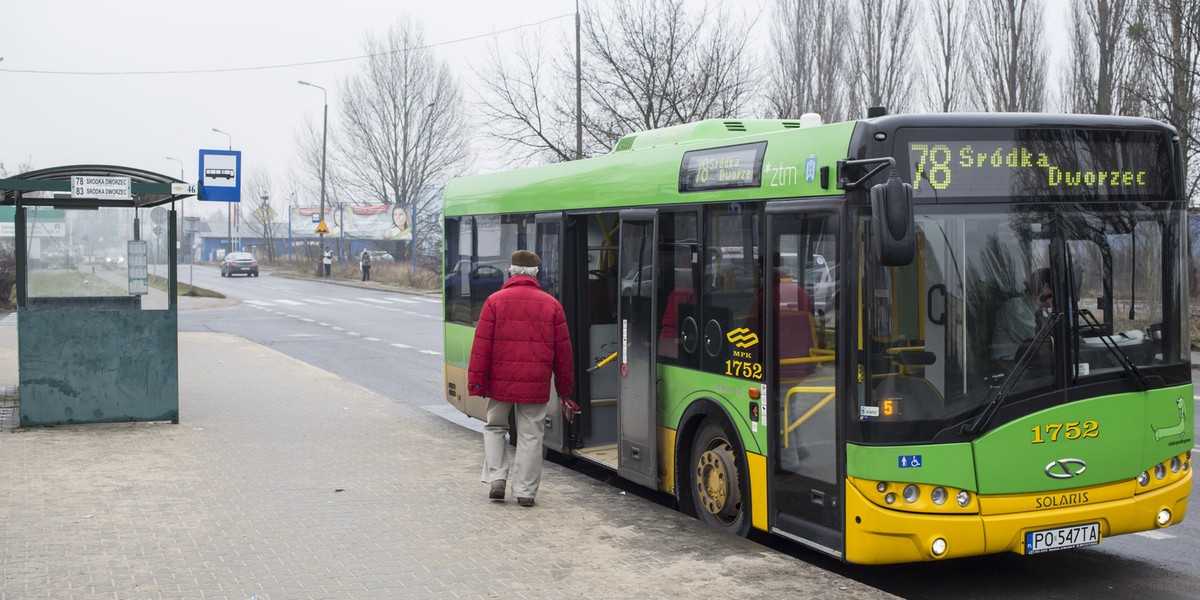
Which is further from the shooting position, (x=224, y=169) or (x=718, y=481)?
(x=224, y=169)

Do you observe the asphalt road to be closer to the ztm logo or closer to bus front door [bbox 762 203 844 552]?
bus front door [bbox 762 203 844 552]

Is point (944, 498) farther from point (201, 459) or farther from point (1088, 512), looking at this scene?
point (201, 459)

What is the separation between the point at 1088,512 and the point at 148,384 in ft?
29.3

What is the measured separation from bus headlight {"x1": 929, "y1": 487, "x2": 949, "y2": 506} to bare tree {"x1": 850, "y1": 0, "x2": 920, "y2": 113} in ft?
118

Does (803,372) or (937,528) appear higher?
(803,372)

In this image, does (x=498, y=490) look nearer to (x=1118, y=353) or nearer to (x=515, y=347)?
(x=515, y=347)

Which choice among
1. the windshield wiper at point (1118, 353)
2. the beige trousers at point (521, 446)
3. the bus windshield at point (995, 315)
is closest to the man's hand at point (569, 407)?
the beige trousers at point (521, 446)

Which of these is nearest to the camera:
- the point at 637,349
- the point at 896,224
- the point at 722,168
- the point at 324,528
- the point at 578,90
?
the point at 896,224

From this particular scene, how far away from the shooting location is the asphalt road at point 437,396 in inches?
269

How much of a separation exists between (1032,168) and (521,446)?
3.78m

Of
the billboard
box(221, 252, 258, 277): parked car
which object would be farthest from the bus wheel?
box(221, 252, 258, 277): parked car

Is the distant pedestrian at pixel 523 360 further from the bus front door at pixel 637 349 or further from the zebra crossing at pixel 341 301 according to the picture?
the zebra crossing at pixel 341 301

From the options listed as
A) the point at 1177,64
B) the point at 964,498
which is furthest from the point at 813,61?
the point at 964,498

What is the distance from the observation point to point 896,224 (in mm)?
5828
